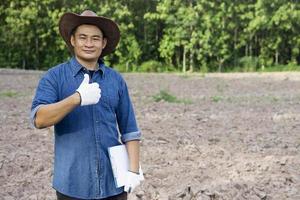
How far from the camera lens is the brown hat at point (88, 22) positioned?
2.43 metres

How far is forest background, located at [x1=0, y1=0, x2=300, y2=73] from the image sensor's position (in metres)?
31.4

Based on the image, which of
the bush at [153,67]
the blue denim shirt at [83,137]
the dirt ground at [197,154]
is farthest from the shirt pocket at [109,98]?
the bush at [153,67]

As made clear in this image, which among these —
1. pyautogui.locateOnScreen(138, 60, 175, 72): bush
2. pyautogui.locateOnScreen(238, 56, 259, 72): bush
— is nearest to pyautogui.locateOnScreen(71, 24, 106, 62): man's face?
pyautogui.locateOnScreen(138, 60, 175, 72): bush

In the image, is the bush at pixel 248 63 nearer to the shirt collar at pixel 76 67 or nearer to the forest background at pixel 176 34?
the forest background at pixel 176 34

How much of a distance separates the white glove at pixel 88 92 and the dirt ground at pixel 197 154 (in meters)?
2.04

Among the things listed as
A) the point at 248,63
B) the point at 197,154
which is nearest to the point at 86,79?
the point at 197,154

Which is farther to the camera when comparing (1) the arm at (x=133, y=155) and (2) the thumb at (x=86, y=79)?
(1) the arm at (x=133, y=155)

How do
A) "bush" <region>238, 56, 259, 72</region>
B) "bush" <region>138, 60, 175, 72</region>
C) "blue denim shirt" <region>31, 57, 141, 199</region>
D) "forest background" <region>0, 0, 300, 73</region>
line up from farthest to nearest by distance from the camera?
"forest background" <region>0, 0, 300, 73</region> < "bush" <region>138, 60, 175, 72</region> < "bush" <region>238, 56, 259, 72</region> < "blue denim shirt" <region>31, 57, 141, 199</region>

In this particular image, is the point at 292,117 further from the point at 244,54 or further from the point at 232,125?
the point at 244,54

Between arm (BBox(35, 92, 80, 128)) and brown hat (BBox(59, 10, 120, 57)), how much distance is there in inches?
14.4

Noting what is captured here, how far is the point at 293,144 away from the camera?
6578mm

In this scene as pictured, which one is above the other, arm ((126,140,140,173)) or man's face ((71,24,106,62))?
man's face ((71,24,106,62))

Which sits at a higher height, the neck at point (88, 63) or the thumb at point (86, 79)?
the neck at point (88, 63)

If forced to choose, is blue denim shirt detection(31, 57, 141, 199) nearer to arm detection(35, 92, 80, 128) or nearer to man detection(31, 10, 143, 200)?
man detection(31, 10, 143, 200)
